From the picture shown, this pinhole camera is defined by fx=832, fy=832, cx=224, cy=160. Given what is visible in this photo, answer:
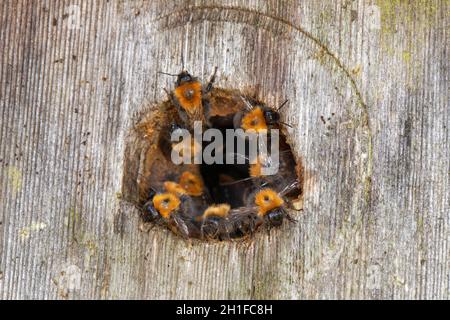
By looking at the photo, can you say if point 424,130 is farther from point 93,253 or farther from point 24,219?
point 24,219

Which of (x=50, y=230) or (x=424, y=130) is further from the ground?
(x=424, y=130)

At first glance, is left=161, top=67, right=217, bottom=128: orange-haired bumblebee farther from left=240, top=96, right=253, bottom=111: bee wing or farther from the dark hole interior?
the dark hole interior

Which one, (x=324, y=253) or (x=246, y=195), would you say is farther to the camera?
(x=246, y=195)

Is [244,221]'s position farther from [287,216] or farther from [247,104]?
[247,104]

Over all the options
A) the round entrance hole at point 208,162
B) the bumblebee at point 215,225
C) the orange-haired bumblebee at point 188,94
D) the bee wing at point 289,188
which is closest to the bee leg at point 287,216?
the round entrance hole at point 208,162

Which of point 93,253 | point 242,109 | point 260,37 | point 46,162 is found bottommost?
point 93,253

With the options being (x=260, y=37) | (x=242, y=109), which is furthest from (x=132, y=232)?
(x=260, y=37)
